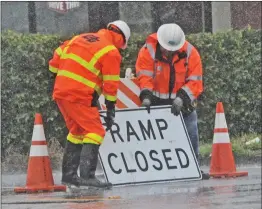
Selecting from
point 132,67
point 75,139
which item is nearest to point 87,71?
point 75,139

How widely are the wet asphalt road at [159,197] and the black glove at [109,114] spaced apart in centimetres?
59

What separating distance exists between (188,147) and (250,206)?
211cm

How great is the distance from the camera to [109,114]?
31.3 ft

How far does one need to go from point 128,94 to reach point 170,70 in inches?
18.8

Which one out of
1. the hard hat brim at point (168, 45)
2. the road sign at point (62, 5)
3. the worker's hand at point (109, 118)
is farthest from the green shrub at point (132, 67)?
the worker's hand at point (109, 118)

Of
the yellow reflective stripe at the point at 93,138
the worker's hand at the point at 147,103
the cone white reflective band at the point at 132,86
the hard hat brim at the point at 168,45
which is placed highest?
the hard hat brim at the point at 168,45

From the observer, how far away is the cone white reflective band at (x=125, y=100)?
33.8 feet

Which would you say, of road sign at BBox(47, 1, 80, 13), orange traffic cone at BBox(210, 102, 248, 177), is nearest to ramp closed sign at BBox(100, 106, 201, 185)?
orange traffic cone at BBox(210, 102, 248, 177)

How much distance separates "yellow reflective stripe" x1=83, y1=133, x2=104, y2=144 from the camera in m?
9.40

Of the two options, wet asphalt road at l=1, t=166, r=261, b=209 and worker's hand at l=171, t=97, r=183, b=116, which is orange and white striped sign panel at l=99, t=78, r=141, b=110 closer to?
worker's hand at l=171, t=97, r=183, b=116

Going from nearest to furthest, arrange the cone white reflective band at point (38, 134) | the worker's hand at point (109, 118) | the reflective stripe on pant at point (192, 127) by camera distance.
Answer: the worker's hand at point (109, 118) → the cone white reflective band at point (38, 134) → the reflective stripe on pant at point (192, 127)

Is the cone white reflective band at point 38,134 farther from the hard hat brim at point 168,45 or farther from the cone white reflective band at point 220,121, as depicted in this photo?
the cone white reflective band at point 220,121

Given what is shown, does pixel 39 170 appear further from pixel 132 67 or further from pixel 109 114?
pixel 132 67

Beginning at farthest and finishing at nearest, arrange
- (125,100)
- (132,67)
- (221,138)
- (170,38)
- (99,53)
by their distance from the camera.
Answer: (132,67)
(221,138)
(125,100)
(170,38)
(99,53)
